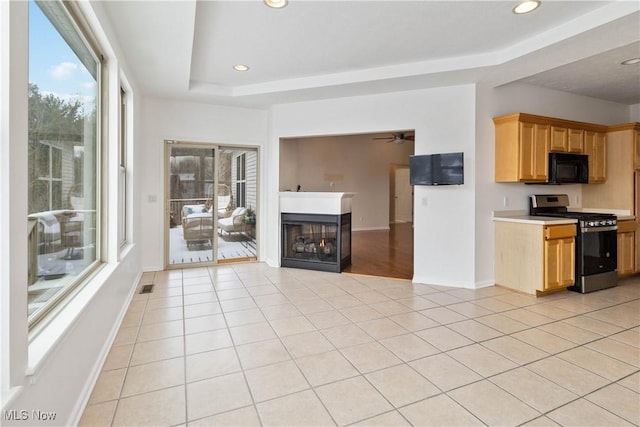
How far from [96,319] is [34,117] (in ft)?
4.58

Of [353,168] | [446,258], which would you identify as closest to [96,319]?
[446,258]

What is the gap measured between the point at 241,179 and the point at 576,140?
203 inches

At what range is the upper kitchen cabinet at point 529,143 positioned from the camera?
412 centimetres

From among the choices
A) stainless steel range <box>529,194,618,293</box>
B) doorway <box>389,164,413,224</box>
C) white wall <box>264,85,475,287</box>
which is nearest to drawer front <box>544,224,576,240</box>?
stainless steel range <box>529,194,618,293</box>

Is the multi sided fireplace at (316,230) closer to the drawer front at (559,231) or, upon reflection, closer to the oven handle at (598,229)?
the drawer front at (559,231)

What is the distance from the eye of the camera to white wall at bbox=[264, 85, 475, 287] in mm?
4234

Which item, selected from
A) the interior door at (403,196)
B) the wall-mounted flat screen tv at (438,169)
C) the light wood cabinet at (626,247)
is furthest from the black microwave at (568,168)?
the interior door at (403,196)

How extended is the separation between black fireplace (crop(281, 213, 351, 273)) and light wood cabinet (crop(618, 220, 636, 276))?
3.84m

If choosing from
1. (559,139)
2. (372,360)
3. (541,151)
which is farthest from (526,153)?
(372,360)

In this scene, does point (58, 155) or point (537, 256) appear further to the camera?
point (537, 256)

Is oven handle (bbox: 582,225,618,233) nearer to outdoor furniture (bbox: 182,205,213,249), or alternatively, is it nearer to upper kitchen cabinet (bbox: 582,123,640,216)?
upper kitchen cabinet (bbox: 582,123,640,216)

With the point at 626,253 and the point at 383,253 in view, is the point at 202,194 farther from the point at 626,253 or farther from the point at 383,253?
the point at 626,253

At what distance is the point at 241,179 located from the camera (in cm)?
590

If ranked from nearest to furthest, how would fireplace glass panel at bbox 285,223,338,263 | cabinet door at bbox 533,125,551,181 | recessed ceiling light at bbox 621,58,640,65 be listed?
1. recessed ceiling light at bbox 621,58,640,65
2. cabinet door at bbox 533,125,551,181
3. fireplace glass panel at bbox 285,223,338,263
